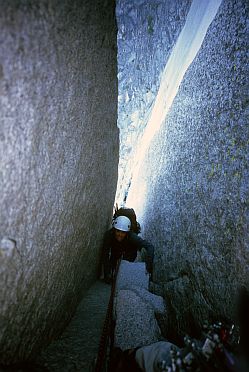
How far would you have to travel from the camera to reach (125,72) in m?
3.19

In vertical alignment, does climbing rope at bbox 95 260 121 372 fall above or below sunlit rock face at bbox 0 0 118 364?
below

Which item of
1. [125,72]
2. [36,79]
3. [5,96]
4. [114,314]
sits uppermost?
[125,72]

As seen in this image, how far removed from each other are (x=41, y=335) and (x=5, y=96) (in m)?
1.44

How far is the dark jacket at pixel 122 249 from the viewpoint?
12.9 ft

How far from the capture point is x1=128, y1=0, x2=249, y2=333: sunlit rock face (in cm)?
189

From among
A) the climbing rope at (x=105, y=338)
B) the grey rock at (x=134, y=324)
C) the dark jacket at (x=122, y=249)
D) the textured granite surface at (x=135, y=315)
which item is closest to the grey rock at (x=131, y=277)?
the textured granite surface at (x=135, y=315)

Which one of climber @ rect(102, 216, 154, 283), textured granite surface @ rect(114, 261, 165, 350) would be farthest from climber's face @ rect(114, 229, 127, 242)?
textured granite surface @ rect(114, 261, 165, 350)

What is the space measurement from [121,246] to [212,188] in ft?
9.11

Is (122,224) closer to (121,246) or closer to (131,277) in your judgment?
(121,246)

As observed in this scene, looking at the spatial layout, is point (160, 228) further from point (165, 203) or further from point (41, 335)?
point (41, 335)

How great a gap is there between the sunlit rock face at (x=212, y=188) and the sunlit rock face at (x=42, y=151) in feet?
3.92

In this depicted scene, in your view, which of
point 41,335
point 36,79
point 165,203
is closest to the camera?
point 36,79

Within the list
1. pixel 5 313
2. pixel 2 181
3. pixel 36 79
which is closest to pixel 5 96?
pixel 36 79

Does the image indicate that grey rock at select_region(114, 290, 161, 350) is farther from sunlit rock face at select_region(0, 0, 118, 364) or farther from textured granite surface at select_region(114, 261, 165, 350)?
sunlit rock face at select_region(0, 0, 118, 364)
